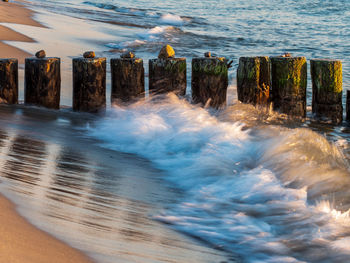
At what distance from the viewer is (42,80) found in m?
5.62

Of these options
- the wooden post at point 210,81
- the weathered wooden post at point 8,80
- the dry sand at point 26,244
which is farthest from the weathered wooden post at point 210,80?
the dry sand at point 26,244

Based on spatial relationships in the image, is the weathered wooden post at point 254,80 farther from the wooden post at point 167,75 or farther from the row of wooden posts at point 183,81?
the wooden post at point 167,75

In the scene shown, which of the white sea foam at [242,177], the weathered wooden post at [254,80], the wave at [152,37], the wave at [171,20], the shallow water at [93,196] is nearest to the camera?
the shallow water at [93,196]

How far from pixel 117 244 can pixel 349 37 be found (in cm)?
1392

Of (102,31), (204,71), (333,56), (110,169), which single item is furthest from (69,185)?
(102,31)

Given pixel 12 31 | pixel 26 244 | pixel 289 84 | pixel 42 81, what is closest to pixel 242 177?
pixel 26 244

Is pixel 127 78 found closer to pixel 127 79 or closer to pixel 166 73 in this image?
pixel 127 79

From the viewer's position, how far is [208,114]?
18.4ft

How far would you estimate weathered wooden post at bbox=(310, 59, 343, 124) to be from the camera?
579 centimetres

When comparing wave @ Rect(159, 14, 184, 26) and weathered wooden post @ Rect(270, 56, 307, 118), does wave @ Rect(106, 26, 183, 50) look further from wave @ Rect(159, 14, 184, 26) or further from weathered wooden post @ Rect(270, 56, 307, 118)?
weathered wooden post @ Rect(270, 56, 307, 118)

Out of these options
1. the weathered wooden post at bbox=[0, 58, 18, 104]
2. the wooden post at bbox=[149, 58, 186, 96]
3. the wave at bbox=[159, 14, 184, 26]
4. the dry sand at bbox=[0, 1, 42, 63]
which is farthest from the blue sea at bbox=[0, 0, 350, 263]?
the wave at bbox=[159, 14, 184, 26]

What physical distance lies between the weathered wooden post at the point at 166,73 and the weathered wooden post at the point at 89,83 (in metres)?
0.58

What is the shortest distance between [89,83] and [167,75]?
0.89m

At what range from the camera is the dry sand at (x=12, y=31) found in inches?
349
